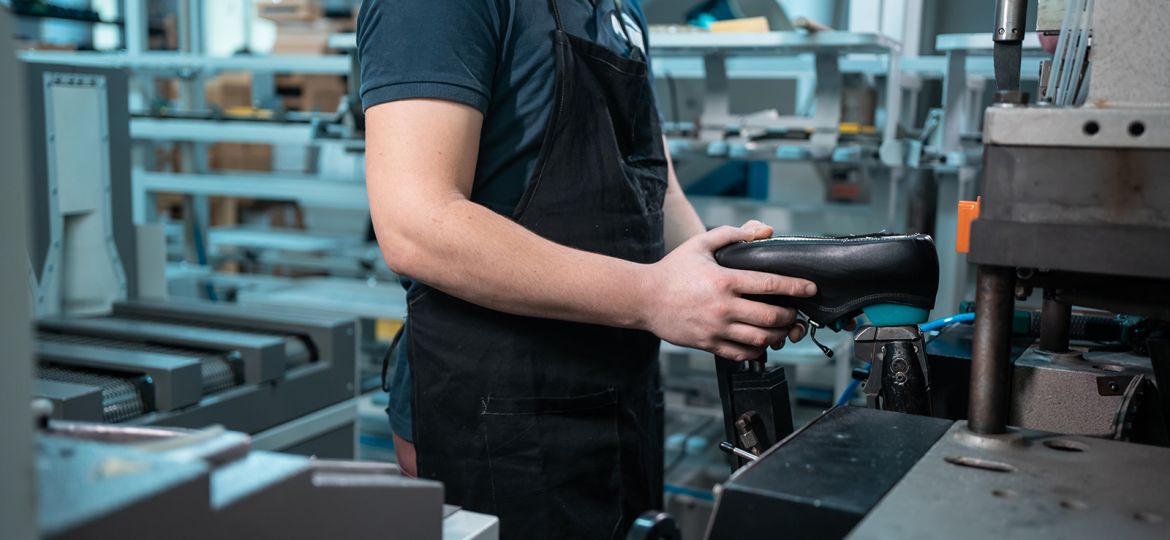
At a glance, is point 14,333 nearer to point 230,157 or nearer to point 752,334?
point 752,334

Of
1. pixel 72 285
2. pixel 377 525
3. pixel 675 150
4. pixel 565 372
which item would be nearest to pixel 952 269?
pixel 675 150

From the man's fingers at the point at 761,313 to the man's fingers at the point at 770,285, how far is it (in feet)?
0.04

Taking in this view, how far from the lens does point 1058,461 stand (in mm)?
642

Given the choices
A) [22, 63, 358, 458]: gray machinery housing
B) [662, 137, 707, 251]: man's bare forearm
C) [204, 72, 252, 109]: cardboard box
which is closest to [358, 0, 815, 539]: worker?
[662, 137, 707, 251]: man's bare forearm

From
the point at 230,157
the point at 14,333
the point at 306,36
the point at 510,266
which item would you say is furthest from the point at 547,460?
the point at 230,157

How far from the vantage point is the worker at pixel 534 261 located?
95cm

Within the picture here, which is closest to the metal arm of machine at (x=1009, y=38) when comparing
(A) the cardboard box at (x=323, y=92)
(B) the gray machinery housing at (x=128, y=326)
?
(B) the gray machinery housing at (x=128, y=326)

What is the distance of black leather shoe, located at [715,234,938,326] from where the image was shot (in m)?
0.80

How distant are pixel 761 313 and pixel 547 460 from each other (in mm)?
336

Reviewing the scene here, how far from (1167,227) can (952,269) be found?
84.4 inches

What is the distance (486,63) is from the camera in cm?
100

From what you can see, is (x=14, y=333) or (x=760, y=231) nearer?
(x=14, y=333)

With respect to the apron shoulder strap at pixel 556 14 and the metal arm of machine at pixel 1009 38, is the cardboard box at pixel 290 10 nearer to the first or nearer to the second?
the apron shoulder strap at pixel 556 14

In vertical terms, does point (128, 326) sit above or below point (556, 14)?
below
